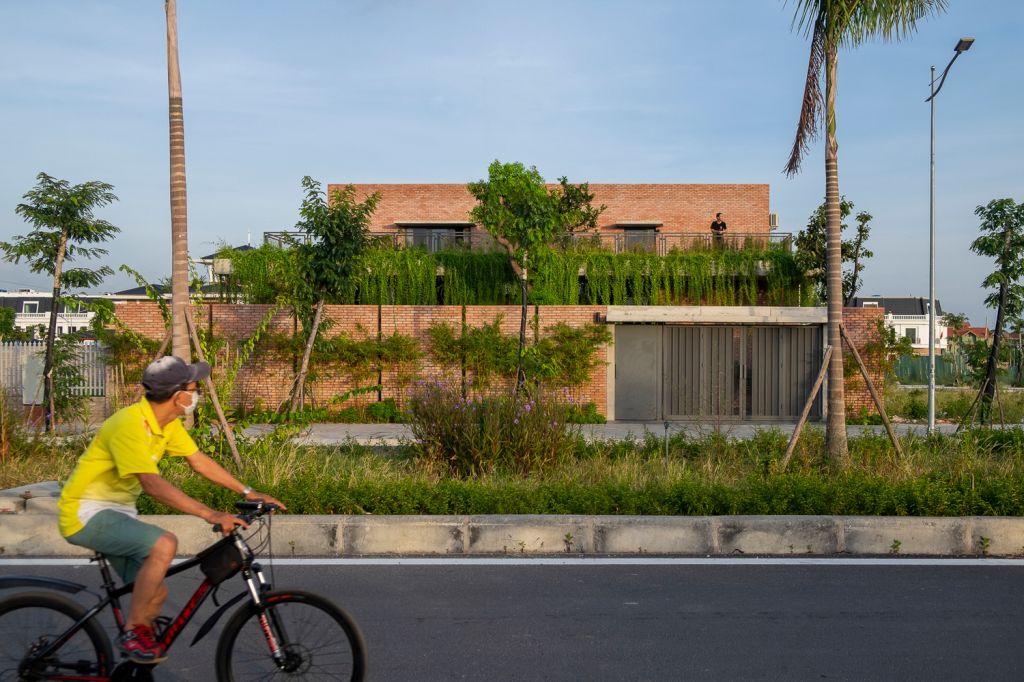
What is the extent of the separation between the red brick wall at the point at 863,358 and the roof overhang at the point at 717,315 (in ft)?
2.63

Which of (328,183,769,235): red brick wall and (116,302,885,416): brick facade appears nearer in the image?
(116,302,885,416): brick facade

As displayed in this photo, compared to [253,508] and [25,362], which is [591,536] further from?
[25,362]

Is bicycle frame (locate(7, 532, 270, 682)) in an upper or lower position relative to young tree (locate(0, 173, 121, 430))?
lower

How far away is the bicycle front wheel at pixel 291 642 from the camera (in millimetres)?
3873

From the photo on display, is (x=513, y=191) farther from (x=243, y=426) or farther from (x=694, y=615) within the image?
(x=694, y=615)

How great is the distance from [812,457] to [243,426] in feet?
22.5

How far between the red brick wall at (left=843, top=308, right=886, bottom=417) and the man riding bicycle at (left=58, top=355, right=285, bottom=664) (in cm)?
1919

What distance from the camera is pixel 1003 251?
17.6m

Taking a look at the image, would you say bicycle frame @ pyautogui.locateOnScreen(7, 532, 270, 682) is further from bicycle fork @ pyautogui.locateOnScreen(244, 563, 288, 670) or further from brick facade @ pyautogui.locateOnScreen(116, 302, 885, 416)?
brick facade @ pyautogui.locateOnScreen(116, 302, 885, 416)

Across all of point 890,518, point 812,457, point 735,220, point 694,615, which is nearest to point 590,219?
point 735,220

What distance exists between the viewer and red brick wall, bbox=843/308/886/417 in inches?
816

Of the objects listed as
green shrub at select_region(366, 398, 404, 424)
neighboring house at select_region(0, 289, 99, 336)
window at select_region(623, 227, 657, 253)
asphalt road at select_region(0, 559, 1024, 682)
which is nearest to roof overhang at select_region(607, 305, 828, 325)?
green shrub at select_region(366, 398, 404, 424)

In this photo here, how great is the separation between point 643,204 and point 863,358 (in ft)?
56.2

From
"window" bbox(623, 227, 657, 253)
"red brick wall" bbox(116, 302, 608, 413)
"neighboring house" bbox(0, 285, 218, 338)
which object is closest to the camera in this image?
"red brick wall" bbox(116, 302, 608, 413)
